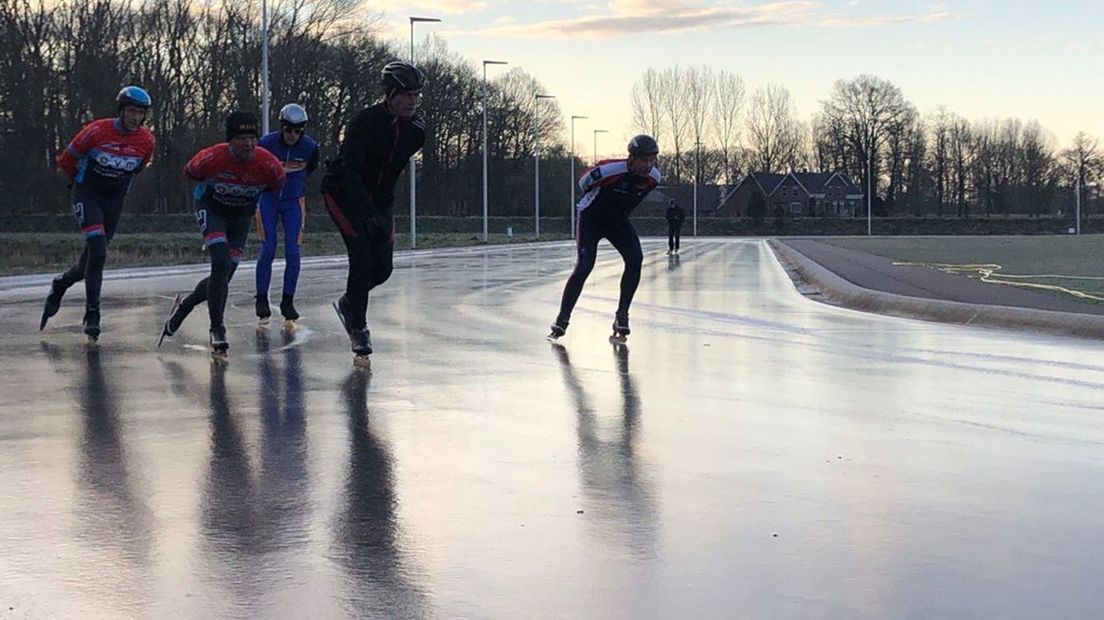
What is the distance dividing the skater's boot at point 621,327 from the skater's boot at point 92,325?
4176mm

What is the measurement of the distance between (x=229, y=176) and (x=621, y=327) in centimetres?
345

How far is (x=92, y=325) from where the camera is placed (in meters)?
10.3

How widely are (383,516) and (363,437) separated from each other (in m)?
1.55

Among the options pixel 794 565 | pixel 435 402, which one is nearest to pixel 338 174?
pixel 435 402

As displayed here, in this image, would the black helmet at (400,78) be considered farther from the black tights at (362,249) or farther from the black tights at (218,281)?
the black tights at (218,281)

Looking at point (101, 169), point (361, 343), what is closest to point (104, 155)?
point (101, 169)

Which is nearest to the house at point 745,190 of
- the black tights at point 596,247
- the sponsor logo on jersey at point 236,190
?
the black tights at point 596,247

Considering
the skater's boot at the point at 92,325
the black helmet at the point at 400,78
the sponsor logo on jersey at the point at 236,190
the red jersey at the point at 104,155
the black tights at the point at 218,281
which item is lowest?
the skater's boot at the point at 92,325

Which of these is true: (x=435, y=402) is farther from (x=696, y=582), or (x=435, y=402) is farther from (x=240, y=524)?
(x=696, y=582)

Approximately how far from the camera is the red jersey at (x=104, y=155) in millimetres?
10125

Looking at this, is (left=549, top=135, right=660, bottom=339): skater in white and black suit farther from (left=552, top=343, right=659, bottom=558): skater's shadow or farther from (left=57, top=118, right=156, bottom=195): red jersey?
(left=57, top=118, right=156, bottom=195): red jersey

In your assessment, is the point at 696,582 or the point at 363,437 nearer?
the point at 696,582

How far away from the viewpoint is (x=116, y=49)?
224ft

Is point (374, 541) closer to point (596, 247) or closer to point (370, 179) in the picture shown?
point (370, 179)
